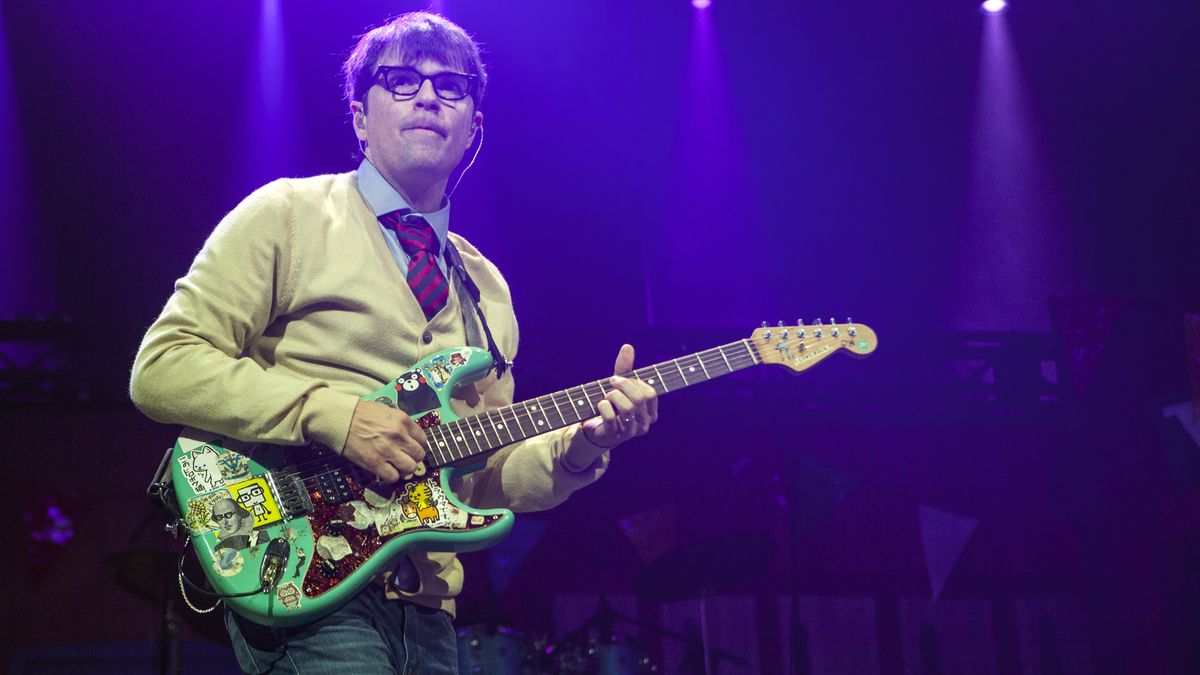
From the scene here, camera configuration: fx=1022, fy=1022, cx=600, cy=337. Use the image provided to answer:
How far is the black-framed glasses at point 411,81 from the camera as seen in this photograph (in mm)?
3217

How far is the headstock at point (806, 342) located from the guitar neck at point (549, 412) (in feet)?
0.22

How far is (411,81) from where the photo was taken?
322 cm

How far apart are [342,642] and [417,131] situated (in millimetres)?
1536

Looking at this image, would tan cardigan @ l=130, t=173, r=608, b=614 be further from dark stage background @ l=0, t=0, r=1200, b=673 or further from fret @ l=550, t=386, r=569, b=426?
dark stage background @ l=0, t=0, r=1200, b=673

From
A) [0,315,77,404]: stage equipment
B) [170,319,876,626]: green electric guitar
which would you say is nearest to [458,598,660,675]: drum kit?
[0,315,77,404]: stage equipment

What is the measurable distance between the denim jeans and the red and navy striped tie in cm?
84

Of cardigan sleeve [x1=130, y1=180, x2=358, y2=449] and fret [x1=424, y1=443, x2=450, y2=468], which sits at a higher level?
cardigan sleeve [x1=130, y1=180, x2=358, y2=449]

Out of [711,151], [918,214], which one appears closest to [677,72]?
[711,151]

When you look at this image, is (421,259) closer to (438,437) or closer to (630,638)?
(438,437)

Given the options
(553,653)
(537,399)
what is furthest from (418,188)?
(553,653)

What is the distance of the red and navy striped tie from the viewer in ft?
9.85

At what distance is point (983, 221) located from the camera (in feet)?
23.6

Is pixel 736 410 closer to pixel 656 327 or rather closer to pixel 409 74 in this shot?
pixel 656 327

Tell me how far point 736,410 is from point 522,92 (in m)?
2.56
